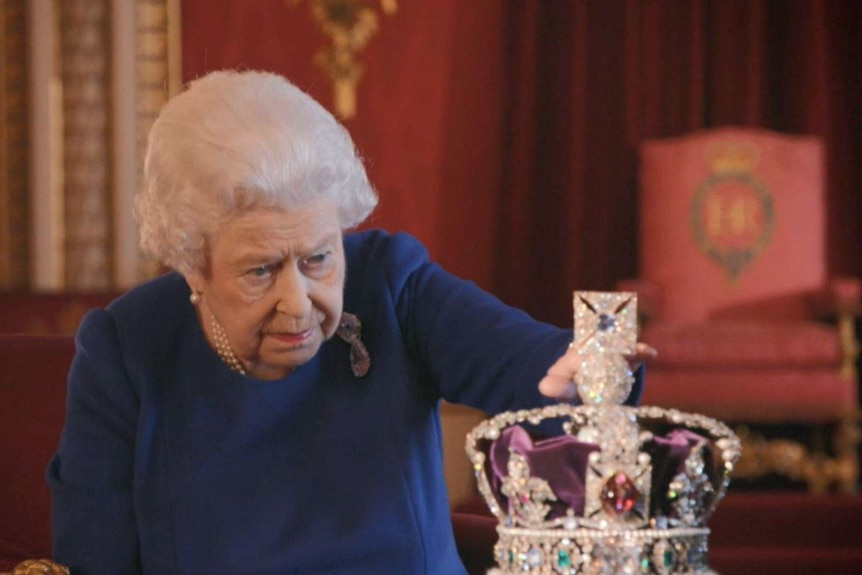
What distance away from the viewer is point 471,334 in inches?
71.7

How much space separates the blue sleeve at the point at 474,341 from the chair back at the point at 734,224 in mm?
3346

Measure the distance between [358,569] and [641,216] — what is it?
379 cm

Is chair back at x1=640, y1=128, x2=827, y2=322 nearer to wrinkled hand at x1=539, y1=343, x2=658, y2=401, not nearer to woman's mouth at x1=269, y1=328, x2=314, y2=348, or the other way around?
woman's mouth at x1=269, y1=328, x2=314, y2=348

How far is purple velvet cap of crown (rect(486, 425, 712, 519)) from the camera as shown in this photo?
1.14 metres

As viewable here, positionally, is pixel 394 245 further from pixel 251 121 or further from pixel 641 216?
pixel 641 216

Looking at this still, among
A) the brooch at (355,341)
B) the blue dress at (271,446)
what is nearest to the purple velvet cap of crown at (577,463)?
the blue dress at (271,446)

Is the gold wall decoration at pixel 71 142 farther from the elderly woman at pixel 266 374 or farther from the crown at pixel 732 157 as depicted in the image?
the elderly woman at pixel 266 374

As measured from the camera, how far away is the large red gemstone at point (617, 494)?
111 centimetres

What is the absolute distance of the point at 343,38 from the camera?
5.92m

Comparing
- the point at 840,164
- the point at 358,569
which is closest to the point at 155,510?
the point at 358,569

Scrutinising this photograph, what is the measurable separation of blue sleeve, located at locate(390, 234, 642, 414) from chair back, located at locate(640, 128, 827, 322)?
132 inches

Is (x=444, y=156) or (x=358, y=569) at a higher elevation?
(x=444, y=156)

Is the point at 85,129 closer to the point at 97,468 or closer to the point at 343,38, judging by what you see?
the point at 343,38

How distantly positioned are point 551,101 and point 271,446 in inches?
167
